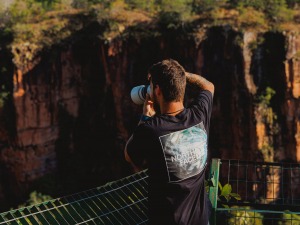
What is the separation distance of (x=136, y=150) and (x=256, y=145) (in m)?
11.1

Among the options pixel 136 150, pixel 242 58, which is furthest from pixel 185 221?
pixel 242 58

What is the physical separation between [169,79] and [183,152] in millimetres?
360

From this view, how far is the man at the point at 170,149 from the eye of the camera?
6.66 ft

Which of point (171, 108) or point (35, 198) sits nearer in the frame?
point (171, 108)

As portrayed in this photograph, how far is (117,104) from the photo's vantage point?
14234 mm

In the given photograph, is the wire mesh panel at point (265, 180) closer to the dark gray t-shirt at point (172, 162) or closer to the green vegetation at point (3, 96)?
the dark gray t-shirt at point (172, 162)

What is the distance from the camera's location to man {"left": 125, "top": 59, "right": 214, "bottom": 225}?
203cm

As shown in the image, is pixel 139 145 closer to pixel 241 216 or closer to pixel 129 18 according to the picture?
pixel 241 216

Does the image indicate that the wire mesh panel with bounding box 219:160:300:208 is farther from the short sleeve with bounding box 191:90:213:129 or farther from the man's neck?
the man's neck

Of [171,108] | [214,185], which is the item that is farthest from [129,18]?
[171,108]

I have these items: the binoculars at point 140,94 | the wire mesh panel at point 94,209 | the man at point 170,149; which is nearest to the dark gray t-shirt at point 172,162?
the man at point 170,149

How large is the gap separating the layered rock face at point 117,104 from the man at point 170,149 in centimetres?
1063

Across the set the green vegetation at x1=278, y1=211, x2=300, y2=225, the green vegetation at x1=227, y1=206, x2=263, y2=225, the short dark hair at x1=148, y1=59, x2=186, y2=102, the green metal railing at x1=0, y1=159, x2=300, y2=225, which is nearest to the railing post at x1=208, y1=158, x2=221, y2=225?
the green metal railing at x1=0, y1=159, x2=300, y2=225

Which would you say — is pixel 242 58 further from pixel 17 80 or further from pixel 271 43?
pixel 17 80
